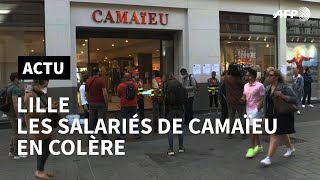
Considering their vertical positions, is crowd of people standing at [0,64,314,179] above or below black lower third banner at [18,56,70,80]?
below

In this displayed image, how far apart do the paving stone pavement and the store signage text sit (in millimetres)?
5551

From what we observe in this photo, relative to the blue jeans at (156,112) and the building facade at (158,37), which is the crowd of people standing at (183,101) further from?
the building facade at (158,37)

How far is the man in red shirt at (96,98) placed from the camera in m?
9.55

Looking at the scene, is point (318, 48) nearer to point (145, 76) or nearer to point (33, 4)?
point (145, 76)

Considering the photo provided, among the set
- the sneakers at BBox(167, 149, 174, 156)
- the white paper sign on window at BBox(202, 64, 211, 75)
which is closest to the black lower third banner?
the sneakers at BBox(167, 149, 174, 156)

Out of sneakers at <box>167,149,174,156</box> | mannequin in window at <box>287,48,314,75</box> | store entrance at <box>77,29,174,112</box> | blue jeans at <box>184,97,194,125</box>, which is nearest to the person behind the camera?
sneakers at <box>167,149,174,156</box>

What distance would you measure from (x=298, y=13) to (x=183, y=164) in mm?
13016

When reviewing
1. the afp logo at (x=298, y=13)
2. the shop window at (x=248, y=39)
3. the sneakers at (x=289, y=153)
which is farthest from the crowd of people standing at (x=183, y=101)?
the afp logo at (x=298, y=13)

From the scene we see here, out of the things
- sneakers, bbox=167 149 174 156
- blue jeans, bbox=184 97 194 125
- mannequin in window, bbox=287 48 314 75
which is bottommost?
sneakers, bbox=167 149 174 156

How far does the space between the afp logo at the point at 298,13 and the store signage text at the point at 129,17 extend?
562 centimetres

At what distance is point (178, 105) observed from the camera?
8.84 m

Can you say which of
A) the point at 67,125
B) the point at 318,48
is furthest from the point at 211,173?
the point at 318,48

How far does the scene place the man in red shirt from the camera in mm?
9547

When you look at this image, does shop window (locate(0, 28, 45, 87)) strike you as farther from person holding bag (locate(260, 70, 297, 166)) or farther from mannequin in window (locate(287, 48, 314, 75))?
mannequin in window (locate(287, 48, 314, 75))
